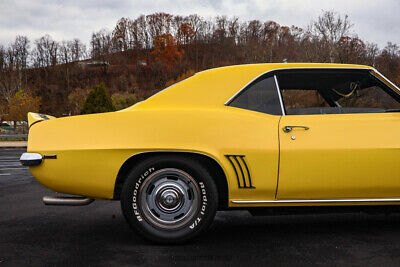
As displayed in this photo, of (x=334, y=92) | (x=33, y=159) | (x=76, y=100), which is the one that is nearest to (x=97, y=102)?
(x=76, y=100)

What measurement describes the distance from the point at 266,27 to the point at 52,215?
5647cm

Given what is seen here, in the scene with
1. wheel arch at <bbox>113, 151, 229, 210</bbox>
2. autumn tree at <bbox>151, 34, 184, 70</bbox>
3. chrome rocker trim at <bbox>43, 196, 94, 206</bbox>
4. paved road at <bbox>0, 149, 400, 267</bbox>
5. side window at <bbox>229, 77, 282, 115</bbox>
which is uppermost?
autumn tree at <bbox>151, 34, 184, 70</bbox>

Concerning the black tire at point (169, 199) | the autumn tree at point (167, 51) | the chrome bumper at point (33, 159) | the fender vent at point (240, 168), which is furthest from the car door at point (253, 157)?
the autumn tree at point (167, 51)

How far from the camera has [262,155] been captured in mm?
3189

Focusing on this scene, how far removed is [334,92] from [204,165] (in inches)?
72.2

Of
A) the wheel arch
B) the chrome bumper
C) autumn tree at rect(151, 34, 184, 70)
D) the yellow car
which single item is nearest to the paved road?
the yellow car

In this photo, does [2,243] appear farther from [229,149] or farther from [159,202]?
[229,149]

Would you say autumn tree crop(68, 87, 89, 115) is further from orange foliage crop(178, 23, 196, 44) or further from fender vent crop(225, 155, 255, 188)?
fender vent crop(225, 155, 255, 188)

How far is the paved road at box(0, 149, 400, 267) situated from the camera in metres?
2.83

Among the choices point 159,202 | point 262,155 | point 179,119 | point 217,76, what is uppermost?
point 217,76

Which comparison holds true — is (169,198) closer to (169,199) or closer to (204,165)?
(169,199)

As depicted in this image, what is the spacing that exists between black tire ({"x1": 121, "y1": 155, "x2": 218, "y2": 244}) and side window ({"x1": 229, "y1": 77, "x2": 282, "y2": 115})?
0.67 metres

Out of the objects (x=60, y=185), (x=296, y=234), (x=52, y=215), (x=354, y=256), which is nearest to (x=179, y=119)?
(x=60, y=185)

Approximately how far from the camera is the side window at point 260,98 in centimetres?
337
